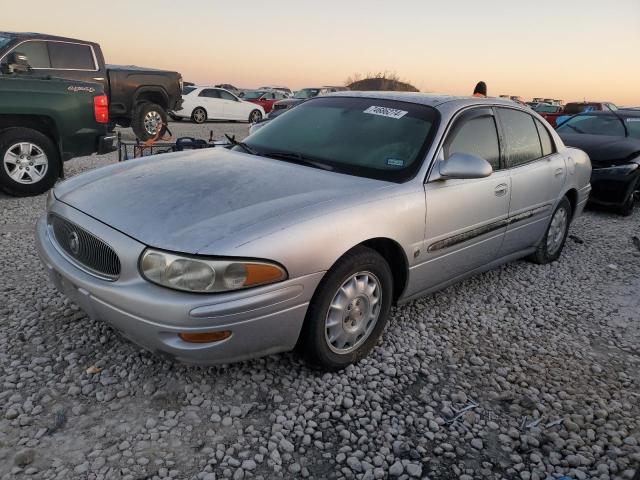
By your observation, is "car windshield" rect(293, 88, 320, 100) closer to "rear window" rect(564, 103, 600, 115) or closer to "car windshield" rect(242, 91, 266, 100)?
"car windshield" rect(242, 91, 266, 100)

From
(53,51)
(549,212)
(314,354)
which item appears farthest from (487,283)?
(53,51)

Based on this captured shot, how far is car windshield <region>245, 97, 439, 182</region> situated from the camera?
3.16 m

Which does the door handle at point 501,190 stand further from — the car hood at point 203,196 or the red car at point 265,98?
the red car at point 265,98

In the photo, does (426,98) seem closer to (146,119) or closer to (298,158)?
(298,158)

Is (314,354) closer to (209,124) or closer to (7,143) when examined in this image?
(7,143)

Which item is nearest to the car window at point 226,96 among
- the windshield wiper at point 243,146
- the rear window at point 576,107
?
the rear window at point 576,107

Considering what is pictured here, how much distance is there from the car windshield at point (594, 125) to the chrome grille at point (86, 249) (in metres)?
8.00

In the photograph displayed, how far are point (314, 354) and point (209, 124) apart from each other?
60.2 feet

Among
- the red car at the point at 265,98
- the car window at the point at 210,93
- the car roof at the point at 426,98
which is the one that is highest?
the car roof at the point at 426,98

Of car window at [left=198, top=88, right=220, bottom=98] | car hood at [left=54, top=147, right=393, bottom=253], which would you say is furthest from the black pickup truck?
car window at [left=198, top=88, right=220, bottom=98]

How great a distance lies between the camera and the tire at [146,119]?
11.7 m

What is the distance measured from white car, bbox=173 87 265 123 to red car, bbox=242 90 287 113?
3.55m

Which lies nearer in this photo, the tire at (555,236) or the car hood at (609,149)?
the tire at (555,236)

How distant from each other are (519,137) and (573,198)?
1.37 meters
